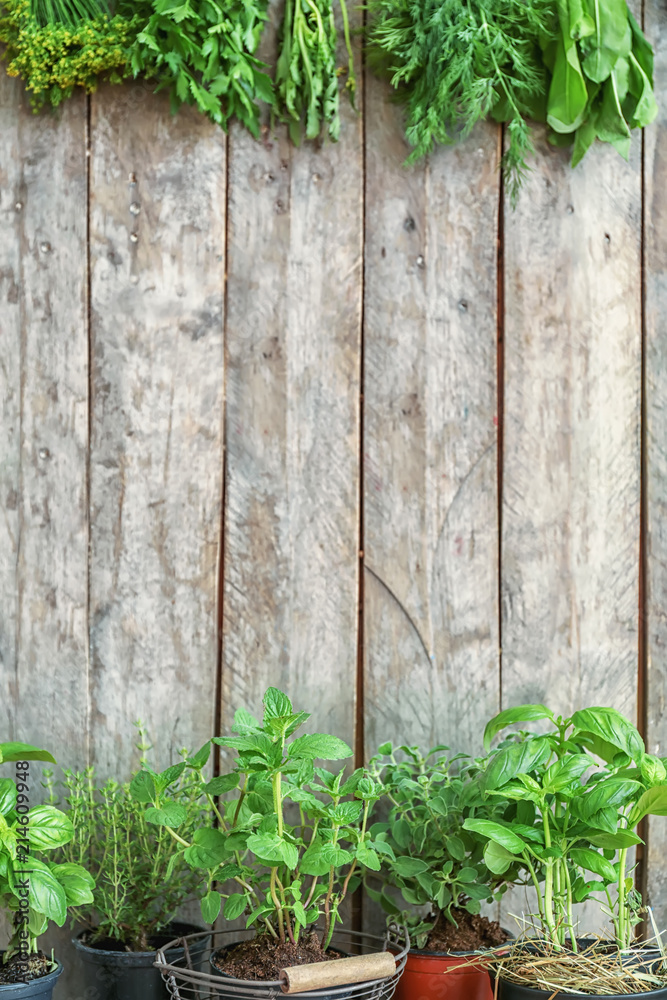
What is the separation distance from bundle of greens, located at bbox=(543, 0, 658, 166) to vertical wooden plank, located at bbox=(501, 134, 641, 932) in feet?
0.31

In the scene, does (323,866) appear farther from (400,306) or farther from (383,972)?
(400,306)

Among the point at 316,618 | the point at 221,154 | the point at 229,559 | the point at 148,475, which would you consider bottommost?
the point at 316,618

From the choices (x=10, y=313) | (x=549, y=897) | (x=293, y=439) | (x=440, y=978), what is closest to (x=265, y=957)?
(x=440, y=978)

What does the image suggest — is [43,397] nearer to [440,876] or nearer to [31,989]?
[31,989]

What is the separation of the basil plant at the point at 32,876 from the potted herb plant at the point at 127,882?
Answer: 5.0 inches

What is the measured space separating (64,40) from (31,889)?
1.57m

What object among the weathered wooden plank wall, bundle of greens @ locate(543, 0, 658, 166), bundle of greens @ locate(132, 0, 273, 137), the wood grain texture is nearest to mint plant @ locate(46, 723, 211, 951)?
the weathered wooden plank wall

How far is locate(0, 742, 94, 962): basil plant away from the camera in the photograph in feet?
4.46

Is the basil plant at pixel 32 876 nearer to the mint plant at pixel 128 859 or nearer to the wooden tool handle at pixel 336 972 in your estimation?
the mint plant at pixel 128 859

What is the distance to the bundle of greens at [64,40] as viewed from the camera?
1.71 meters

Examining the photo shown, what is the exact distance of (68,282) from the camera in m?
1.84

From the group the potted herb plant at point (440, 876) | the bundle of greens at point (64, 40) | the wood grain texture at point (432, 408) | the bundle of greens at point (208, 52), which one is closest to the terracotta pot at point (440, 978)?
the potted herb plant at point (440, 876)

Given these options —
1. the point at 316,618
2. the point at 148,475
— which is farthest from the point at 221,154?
the point at 316,618

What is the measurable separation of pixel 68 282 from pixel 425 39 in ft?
2.90
